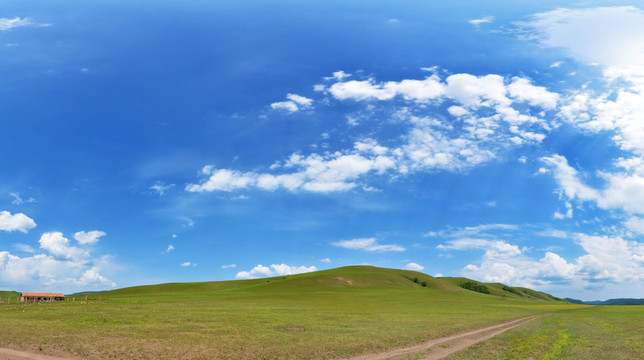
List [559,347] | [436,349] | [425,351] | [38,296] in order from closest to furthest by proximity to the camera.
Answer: [425,351], [436,349], [559,347], [38,296]

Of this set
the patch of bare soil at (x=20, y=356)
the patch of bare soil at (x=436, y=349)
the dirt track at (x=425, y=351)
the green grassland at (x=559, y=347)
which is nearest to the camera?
the patch of bare soil at (x=20, y=356)

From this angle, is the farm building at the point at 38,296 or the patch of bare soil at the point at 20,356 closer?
the patch of bare soil at the point at 20,356

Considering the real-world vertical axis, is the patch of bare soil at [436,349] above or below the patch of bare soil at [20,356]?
below

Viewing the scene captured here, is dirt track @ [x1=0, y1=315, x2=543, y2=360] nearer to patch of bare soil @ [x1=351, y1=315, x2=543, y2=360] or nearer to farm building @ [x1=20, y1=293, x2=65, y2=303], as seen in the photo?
patch of bare soil @ [x1=351, y1=315, x2=543, y2=360]

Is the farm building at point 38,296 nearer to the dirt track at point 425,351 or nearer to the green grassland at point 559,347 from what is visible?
the dirt track at point 425,351

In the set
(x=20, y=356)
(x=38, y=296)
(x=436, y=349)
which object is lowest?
(x=38, y=296)

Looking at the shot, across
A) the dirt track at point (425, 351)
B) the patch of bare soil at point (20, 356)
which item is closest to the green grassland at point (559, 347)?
the dirt track at point (425, 351)

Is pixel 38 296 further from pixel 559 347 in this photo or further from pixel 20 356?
pixel 559 347

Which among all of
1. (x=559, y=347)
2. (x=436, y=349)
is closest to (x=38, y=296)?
(x=436, y=349)

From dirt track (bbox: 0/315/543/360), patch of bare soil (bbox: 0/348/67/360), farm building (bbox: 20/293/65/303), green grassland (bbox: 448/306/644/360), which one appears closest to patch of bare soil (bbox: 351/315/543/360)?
dirt track (bbox: 0/315/543/360)

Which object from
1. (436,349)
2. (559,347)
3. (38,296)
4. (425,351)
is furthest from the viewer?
(38,296)

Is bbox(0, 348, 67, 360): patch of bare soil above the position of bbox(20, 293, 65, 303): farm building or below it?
above

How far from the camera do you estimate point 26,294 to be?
457ft

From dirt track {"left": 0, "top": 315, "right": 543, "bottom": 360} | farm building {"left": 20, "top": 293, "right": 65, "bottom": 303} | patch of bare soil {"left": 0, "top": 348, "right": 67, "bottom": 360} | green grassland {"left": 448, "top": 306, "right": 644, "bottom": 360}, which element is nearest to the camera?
patch of bare soil {"left": 0, "top": 348, "right": 67, "bottom": 360}
